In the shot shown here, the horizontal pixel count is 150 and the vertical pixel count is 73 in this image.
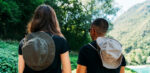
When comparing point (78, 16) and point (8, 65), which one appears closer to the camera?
point (8, 65)

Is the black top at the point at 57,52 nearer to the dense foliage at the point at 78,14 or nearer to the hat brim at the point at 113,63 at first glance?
the hat brim at the point at 113,63

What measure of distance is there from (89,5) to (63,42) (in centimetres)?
2872

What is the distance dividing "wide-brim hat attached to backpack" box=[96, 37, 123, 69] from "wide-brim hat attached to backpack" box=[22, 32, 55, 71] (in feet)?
1.75

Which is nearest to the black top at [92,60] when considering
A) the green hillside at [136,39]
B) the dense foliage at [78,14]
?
the dense foliage at [78,14]

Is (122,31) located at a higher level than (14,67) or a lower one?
lower

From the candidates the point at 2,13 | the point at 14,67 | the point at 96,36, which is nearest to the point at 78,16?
the point at 2,13

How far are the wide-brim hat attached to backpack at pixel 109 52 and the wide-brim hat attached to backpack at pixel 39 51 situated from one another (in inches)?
21.0

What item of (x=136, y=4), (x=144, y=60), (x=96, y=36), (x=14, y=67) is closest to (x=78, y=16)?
(x=14, y=67)

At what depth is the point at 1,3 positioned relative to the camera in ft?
55.8

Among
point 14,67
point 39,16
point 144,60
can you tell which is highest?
point 39,16

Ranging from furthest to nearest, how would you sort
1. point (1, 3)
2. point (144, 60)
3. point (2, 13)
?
point (144, 60) → point (2, 13) → point (1, 3)

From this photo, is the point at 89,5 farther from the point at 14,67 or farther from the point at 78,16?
the point at 14,67

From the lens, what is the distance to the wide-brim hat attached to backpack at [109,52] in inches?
92.4

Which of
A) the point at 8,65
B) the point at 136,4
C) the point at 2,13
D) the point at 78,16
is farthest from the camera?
the point at 136,4
